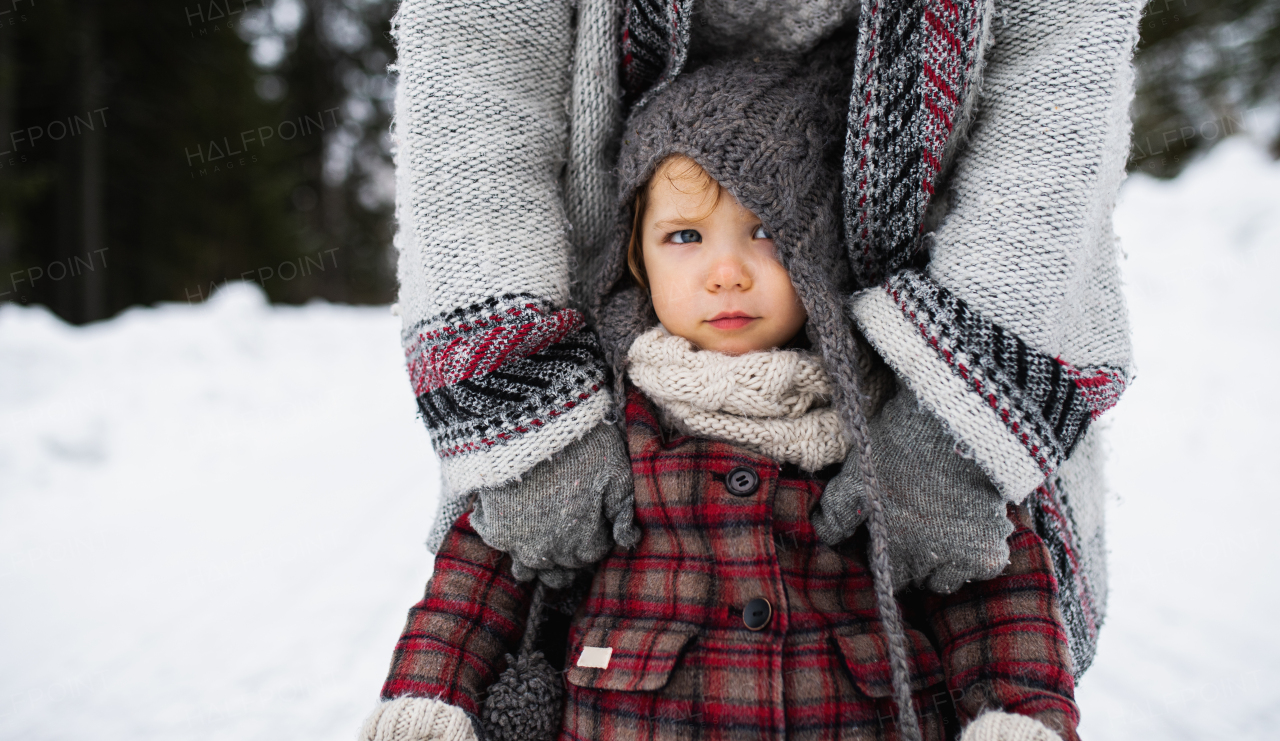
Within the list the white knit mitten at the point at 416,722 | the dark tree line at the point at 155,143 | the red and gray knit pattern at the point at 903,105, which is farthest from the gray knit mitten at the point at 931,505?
the dark tree line at the point at 155,143

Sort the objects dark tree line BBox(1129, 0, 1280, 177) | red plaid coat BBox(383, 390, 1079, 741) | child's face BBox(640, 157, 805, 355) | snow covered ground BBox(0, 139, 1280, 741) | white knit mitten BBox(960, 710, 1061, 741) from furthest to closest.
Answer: dark tree line BBox(1129, 0, 1280, 177), snow covered ground BBox(0, 139, 1280, 741), child's face BBox(640, 157, 805, 355), red plaid coat BBox(383, 390, 1079, 741), white knit mitten BBox(960, 710, 1061, 741)

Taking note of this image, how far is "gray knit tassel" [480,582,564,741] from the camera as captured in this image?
3.95 feet

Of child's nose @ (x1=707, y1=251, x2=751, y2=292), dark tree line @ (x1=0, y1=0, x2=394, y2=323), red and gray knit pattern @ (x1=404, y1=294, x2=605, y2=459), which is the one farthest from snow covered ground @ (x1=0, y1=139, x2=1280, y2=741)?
dark tree line @ (x1=0, y1=0, x2=394, y2=323)

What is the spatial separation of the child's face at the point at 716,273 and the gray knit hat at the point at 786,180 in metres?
0.04

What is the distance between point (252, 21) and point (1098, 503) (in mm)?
11071

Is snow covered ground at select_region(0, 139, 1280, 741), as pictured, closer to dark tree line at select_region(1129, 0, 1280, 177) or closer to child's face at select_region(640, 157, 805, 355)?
child's face at select_region(640, 157, 805, 355)

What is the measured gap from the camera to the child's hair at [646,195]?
49.1 inches

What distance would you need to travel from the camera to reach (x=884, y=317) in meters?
1.16

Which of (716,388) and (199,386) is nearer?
(716,388)

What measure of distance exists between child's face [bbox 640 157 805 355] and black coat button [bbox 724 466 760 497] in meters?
0.19

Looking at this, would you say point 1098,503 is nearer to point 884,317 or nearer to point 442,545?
point 884,317

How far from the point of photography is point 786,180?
47.5 inches

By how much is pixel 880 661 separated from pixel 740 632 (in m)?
0.22

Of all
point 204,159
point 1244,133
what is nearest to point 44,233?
point 204,159
